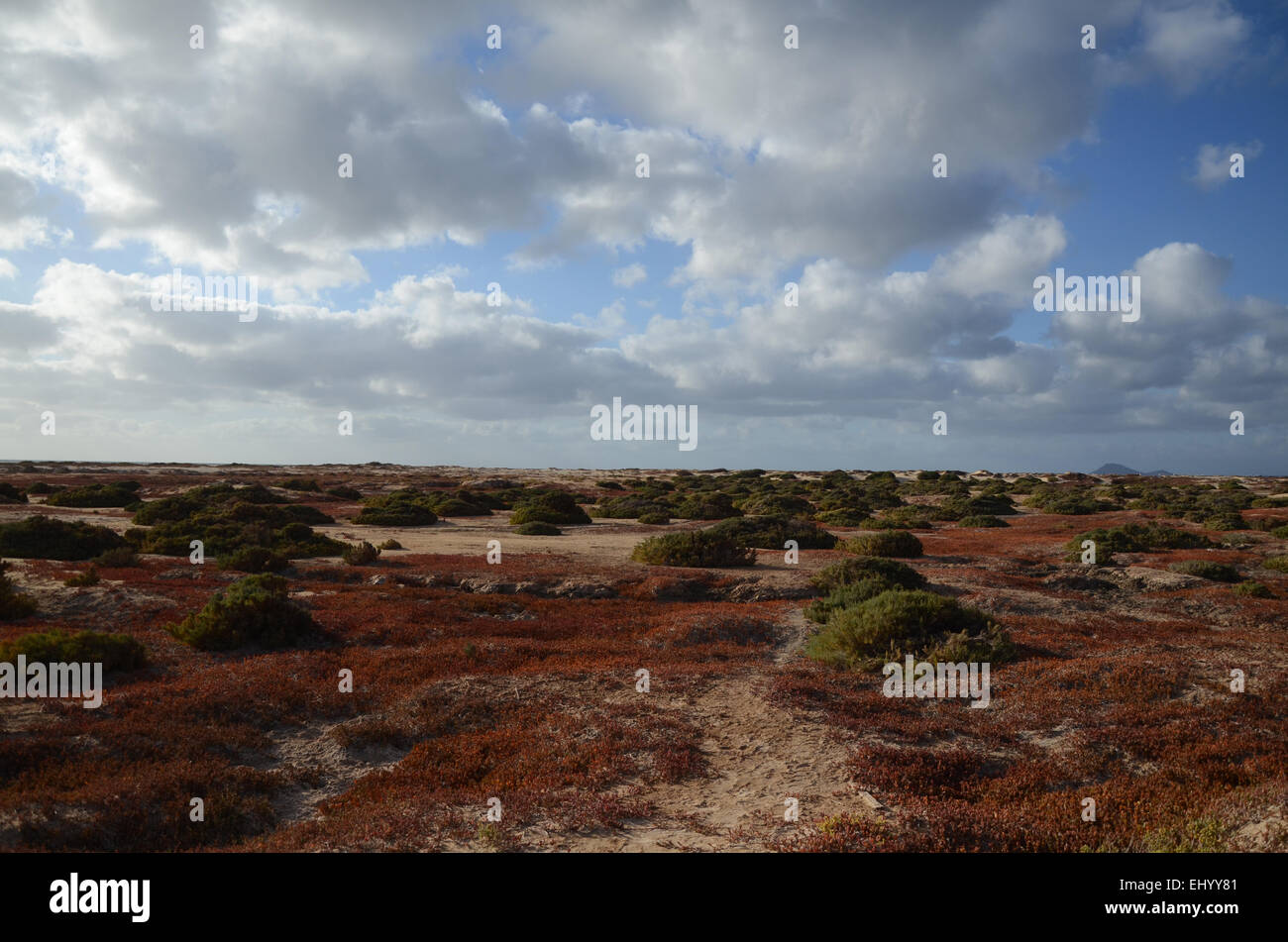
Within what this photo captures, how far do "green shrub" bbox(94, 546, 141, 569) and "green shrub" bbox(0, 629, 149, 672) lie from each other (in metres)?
9.35

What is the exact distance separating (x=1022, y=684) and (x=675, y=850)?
279 inches

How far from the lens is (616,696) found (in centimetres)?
1011

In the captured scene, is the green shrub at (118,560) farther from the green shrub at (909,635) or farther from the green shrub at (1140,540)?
the green shrub at (1140,540)

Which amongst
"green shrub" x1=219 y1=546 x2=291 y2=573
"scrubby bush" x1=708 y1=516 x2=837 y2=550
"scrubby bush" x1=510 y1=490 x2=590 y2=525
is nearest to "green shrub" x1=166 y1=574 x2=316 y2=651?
"green shrub" x1=219 y1=546 x2=291 y2=573

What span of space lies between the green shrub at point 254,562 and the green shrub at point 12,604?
19.3ft

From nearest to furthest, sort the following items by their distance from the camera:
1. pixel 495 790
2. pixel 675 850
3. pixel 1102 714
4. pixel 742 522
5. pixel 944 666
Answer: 1. pixel 675 850
2. pixel 495 790
3. pixel 1102 714
4. pixel 944 666
5. pixel 742 522

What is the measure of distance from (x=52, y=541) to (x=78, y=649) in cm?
1435

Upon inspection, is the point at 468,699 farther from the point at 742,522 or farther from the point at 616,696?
the point at 742,522

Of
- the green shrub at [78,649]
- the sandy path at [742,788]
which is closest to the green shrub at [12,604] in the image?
the green shrub at [78,649]

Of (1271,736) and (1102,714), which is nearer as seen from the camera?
(1271,736)

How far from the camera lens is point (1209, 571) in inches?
836

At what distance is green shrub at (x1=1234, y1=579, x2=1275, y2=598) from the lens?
18562 millimetres

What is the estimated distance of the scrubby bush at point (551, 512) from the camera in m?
36.5
